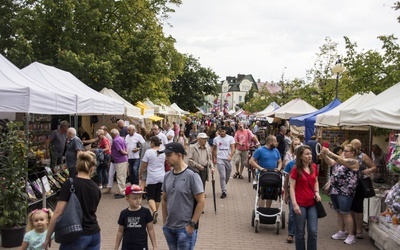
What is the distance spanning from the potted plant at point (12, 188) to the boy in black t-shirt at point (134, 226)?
271 centimetres

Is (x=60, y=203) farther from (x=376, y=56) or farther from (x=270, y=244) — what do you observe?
(x=376, y=56)

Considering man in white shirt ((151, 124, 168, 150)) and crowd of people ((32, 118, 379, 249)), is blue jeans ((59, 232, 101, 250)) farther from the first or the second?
man in white shirt ((151, 124, 168, 150))

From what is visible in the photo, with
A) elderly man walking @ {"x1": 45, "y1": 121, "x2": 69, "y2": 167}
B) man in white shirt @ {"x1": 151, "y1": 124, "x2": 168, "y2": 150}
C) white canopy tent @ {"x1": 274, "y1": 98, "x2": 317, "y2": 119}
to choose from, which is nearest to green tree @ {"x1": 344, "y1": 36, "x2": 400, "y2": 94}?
man in white shirt @ {"x1": 151, "y1": 124, "x2": 168, "y2": 150}

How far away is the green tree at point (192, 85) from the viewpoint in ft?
177

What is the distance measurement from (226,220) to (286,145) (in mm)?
6651

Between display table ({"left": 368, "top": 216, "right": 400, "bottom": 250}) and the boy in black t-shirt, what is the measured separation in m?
3.82

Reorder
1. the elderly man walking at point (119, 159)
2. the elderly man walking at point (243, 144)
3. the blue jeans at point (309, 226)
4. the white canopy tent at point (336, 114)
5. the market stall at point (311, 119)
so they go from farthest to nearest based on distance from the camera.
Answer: the market stall at point (311, 119) < the elderly man walking at point (243, 144) < the white canopy tent at point (336, 114) < the elderly man walking at point (119, 159) < the blue jeans at point (309, 226)

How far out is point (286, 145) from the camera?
50.1 feet

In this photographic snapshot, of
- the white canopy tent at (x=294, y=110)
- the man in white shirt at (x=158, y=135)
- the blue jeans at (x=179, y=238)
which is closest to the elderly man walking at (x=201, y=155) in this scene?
the man in white shirt at (x=158, y=135)

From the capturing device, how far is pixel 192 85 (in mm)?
54375

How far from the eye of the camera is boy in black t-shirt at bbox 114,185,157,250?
4.87 meters

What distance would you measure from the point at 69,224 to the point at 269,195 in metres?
5.01

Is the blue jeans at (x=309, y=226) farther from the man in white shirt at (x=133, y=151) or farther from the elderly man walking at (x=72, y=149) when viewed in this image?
the man in white shirt at (x=133, y=151)

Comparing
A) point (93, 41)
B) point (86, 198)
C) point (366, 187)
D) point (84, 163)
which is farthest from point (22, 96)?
point (93, 41)
